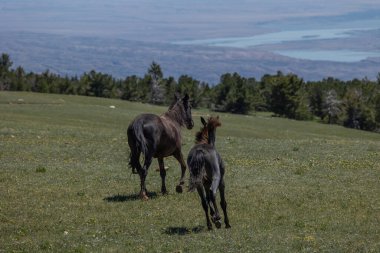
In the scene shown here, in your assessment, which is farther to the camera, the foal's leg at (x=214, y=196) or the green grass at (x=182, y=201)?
the foal's leg at (x=214, y=196)

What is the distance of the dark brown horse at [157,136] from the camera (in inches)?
822

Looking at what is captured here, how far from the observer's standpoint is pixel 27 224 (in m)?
17.2

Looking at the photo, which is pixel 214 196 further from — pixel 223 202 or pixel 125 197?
pixel 125 197

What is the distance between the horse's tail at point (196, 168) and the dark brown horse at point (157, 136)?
14.3 ft

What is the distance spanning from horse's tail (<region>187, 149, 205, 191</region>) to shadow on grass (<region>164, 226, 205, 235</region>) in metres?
1.12

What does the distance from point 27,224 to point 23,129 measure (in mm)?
24339

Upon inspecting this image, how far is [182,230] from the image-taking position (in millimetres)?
16953

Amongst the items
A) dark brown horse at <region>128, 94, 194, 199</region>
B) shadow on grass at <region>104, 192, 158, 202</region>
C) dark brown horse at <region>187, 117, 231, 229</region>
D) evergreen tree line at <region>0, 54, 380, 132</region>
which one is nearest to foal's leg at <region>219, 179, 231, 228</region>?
dark brown horse at <region>187, 117, 231, 229</region>

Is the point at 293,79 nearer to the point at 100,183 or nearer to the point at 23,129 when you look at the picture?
the point at 23,129

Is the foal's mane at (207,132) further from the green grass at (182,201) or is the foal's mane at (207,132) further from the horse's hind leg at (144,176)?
the horse's hind leg at (144,176)

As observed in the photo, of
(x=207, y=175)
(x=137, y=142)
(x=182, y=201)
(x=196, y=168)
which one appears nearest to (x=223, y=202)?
(x=207, y=175)

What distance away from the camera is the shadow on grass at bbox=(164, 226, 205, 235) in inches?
653

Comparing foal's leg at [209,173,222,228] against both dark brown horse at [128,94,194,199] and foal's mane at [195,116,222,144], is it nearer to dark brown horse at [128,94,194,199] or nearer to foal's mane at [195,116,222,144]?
foal's mane at [195,116,222,144]

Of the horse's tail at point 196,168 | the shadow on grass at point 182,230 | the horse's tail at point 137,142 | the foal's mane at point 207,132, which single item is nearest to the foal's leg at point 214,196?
the horse's tail at point 196,168
